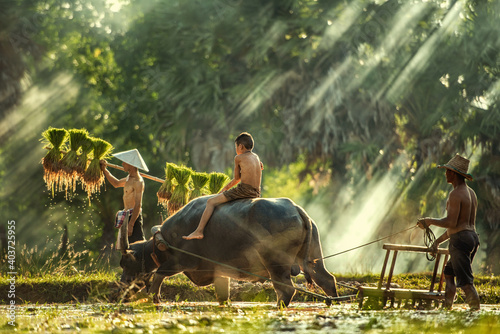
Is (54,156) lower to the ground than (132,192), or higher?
higher

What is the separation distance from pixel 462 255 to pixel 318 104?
49.7 feet

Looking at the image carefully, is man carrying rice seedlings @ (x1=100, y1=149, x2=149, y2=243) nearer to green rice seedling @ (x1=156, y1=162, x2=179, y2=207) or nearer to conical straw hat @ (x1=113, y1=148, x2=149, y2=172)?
conical straw hat @ (x1=113, y1=148, x2=149, y2=172)

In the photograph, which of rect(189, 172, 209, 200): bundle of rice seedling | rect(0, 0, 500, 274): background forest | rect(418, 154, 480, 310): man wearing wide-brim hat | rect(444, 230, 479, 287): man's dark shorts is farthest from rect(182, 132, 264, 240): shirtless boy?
rect(0, 0, 500, 274): background forest

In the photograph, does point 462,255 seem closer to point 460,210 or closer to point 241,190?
point 460,210

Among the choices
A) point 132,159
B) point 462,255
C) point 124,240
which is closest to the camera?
point 462,255

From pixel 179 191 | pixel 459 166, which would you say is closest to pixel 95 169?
pixel 179 191

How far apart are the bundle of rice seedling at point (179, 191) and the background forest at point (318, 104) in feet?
32.0

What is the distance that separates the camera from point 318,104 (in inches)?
899

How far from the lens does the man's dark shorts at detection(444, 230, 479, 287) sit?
798cm

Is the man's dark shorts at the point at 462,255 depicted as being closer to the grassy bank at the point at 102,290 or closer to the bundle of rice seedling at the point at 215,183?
the grassy bank at the point at 102,290

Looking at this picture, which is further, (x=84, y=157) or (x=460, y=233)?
(x=84, y=157)

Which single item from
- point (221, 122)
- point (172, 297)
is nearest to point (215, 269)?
point (172, 297)

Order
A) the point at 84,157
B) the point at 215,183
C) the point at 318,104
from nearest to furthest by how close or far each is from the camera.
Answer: the point at 84,157 → the point at 215,183 → the point at 318,104

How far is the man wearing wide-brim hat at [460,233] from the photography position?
26.2 ft
